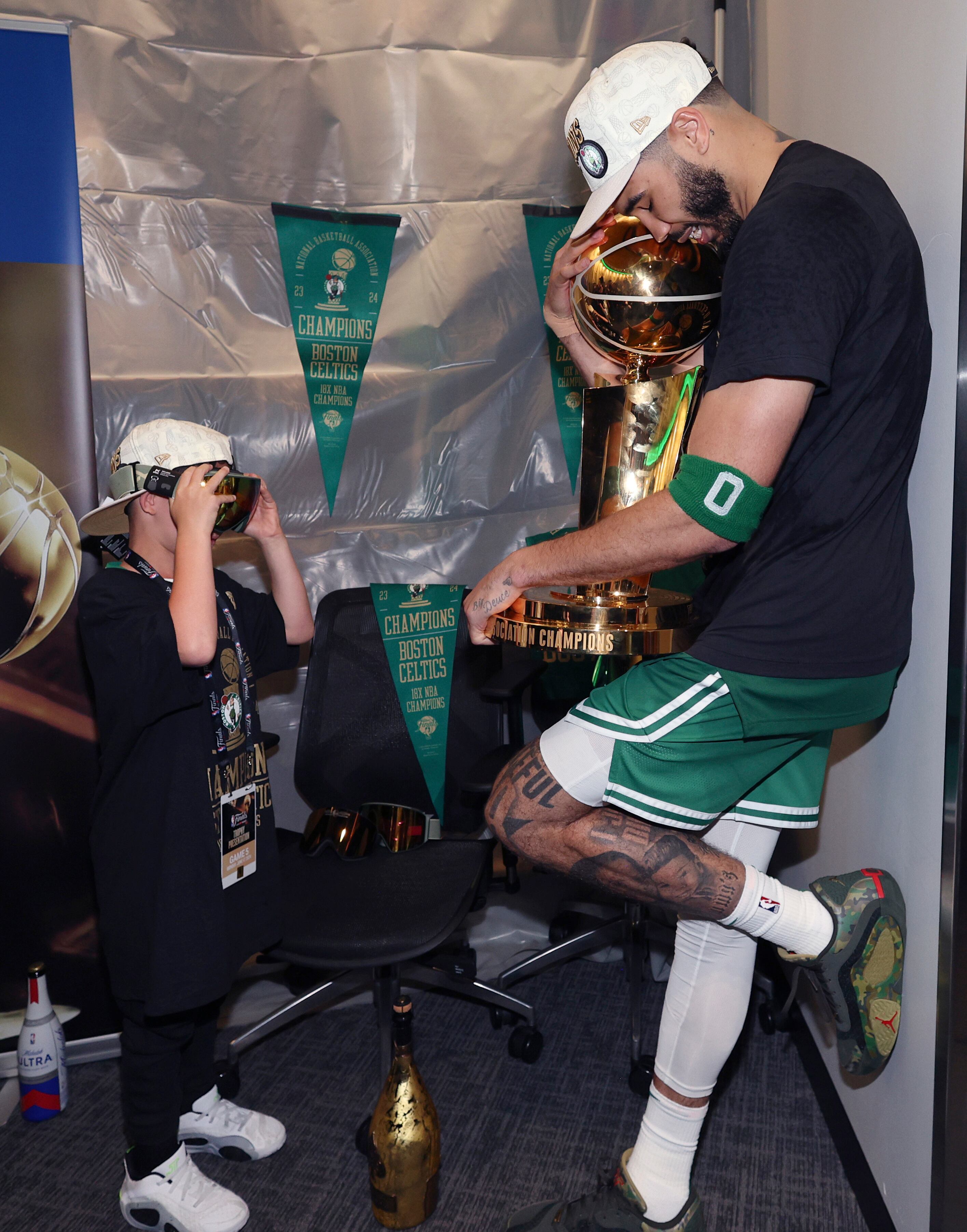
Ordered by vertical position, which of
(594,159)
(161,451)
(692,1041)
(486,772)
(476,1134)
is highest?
(594,159)

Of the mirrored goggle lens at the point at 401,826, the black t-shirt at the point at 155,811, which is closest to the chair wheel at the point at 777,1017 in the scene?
the mirrored goggle lens at the point at 401,826

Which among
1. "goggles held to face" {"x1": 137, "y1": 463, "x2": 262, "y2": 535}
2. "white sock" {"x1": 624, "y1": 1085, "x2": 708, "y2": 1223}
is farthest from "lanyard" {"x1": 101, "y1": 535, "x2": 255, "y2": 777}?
"white sock" {"x1": 624, "y1": 1085, "x2": 708, "y2": 1223}

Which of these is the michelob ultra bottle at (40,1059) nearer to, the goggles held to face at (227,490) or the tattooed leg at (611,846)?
the goggles held to face at (227,490)

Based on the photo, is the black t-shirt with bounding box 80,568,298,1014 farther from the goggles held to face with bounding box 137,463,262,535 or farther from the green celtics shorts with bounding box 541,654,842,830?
the green celtics shorts with bounding box 541,654,842,830

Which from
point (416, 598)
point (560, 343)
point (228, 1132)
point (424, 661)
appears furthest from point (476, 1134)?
point (560, 343)

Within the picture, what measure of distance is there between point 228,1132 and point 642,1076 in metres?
0.77

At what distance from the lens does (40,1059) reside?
1878 mm

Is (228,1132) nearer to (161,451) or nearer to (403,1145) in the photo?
(403,1145)

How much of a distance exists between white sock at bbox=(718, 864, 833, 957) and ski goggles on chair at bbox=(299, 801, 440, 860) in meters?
0.78

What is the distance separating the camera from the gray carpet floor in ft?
5.30

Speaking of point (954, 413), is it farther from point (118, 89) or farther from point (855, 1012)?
point (118, 89)

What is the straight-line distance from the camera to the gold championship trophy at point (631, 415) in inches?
55.6

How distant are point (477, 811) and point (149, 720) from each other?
0.82 meters

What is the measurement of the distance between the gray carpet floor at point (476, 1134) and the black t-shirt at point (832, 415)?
97 cm
